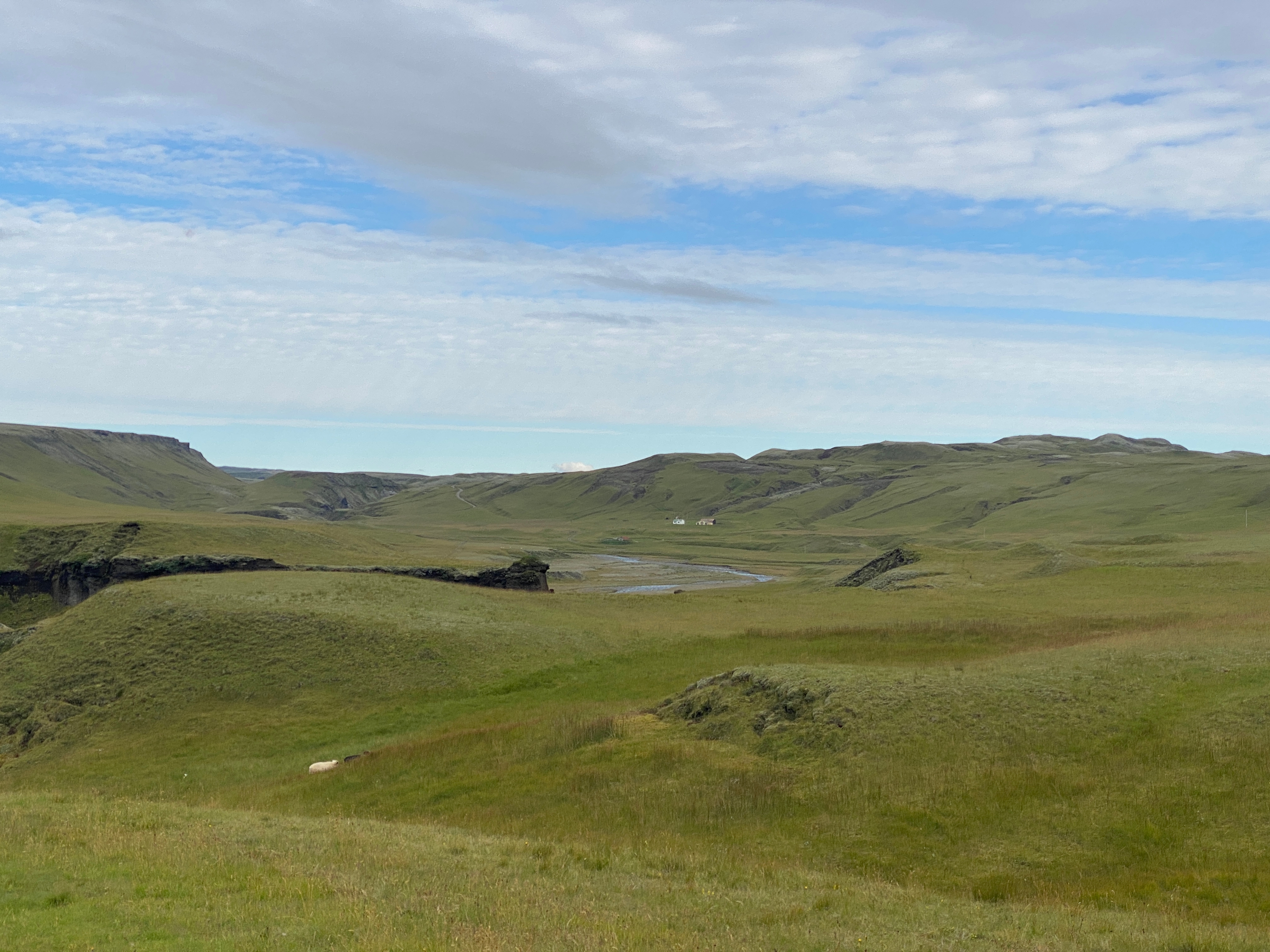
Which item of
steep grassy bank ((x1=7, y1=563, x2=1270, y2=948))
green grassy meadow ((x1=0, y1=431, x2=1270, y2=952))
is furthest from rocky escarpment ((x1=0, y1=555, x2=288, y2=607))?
steep grassy bank ((x1=7, y1=563, x2=1270, y2=948))

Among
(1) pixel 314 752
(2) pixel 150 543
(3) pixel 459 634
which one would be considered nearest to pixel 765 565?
(2) pixel 150 543

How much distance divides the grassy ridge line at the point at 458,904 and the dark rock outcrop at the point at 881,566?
239ft

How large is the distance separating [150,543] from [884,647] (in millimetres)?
68191

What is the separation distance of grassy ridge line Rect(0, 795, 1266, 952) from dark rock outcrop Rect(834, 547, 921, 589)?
239 ft

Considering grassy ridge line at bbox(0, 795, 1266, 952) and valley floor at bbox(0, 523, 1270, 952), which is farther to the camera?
valley floor at bbox(0, 523, 1270, 952)

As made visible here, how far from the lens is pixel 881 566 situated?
94750 millimetres

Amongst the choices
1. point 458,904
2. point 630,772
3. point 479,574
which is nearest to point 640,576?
point 479,574

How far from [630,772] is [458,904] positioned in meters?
12.2

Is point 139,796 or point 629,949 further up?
point 629,949

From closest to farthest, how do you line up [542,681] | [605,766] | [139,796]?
[605,766], [139,796], [542,681]

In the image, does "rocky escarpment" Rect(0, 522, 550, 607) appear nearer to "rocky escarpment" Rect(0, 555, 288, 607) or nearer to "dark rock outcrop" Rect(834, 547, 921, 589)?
"rocky escarpment" Rect(0, 555, 288, 607)

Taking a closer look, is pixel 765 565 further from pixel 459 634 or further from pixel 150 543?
pixel 459 634

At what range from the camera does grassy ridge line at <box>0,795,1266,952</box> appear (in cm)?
1255

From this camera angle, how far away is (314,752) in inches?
1420
